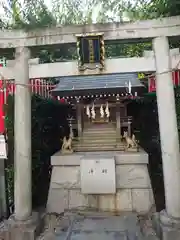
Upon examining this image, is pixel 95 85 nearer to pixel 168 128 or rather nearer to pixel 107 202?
pixel 168 128

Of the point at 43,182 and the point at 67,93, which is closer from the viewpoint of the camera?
the point at 67,93

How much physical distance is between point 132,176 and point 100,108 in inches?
85.3

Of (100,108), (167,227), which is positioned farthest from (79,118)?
(167,227)

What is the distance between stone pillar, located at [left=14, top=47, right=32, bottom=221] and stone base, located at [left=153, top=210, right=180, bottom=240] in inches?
93.8

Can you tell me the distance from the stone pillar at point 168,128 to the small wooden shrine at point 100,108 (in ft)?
4.69

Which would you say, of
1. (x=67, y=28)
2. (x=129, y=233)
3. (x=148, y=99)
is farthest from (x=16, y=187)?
(x=148, y=99)

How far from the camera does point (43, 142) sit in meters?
7.07

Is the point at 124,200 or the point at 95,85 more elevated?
the point at 95,85

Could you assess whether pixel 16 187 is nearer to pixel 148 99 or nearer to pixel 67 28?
pixel 67 28

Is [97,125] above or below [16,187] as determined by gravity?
above

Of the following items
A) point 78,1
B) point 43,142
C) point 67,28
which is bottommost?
point 43,142

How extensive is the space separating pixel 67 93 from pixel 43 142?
1671mm

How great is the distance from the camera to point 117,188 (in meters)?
5.71

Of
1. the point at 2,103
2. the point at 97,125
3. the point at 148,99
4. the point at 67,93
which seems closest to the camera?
the point at 2,103
